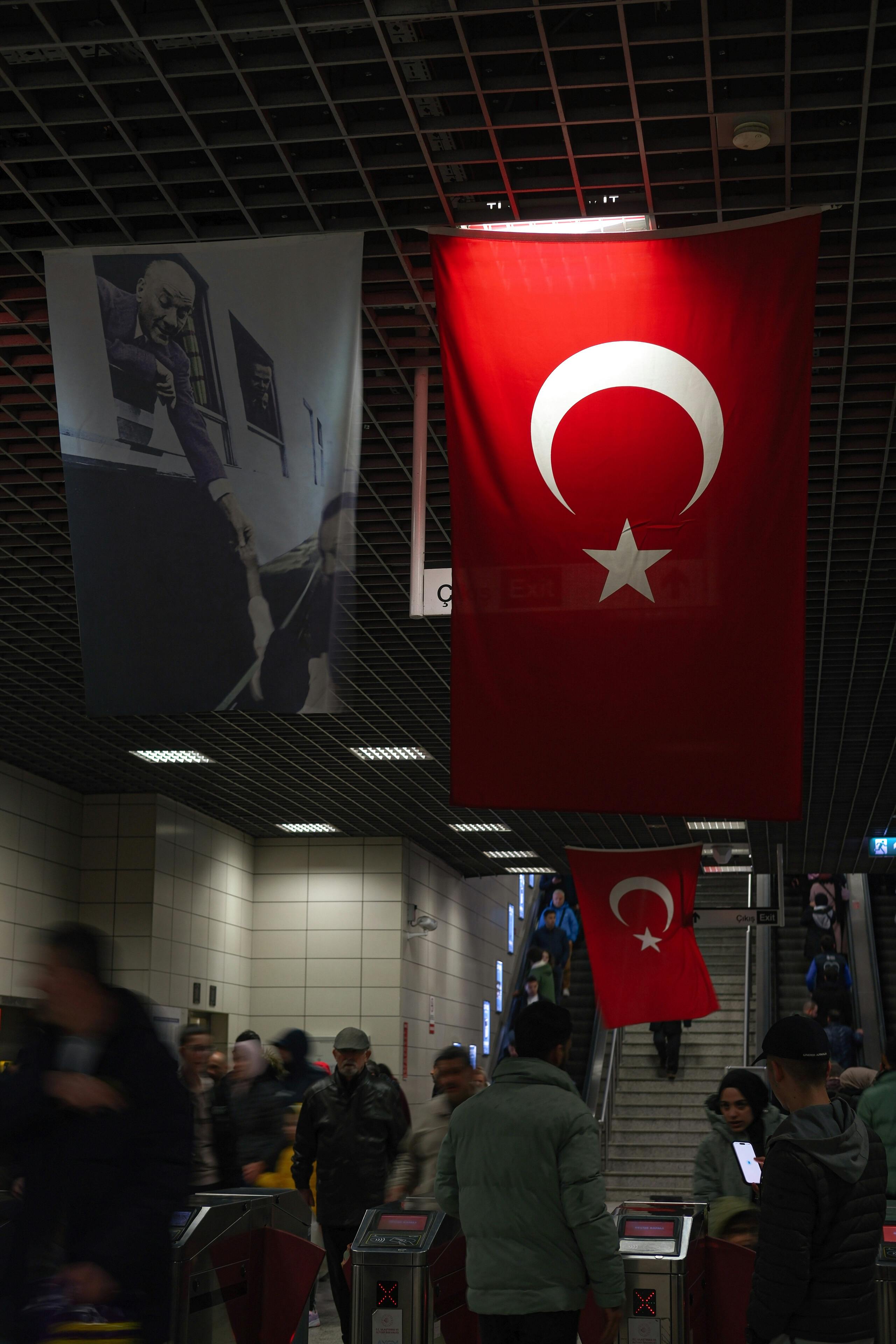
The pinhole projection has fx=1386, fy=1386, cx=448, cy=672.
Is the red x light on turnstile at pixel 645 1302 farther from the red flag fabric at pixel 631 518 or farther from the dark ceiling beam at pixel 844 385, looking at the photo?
the dark ceiling beam at pixel 844 385

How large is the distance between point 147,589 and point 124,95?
1.76 meters

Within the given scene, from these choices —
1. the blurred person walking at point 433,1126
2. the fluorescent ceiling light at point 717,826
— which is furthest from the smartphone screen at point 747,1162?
the fluorescent ceiling light at point 717,826

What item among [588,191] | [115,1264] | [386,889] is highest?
[588,191]

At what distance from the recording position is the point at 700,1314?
18.7 feet

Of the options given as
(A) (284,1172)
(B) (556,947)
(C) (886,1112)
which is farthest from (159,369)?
(B) (556,947)

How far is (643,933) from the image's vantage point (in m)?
10.7

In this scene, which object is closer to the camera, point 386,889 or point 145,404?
point 145,404

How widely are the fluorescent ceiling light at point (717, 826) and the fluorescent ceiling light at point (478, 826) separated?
2258 millimetres

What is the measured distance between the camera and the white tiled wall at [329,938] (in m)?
17.6

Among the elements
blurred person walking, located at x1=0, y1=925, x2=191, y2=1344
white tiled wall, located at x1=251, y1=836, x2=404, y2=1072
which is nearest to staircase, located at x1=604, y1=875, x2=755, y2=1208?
white tiled wall, located at x1=251, y1=836, x2=404, y2=1072

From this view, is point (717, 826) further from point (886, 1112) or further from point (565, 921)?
point (886, 1112)

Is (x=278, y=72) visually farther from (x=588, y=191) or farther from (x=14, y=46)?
(x=588, y=191)

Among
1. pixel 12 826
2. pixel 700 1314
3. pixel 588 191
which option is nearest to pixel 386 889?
pixel 12 826

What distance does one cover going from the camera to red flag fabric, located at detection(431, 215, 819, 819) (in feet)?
11.6
